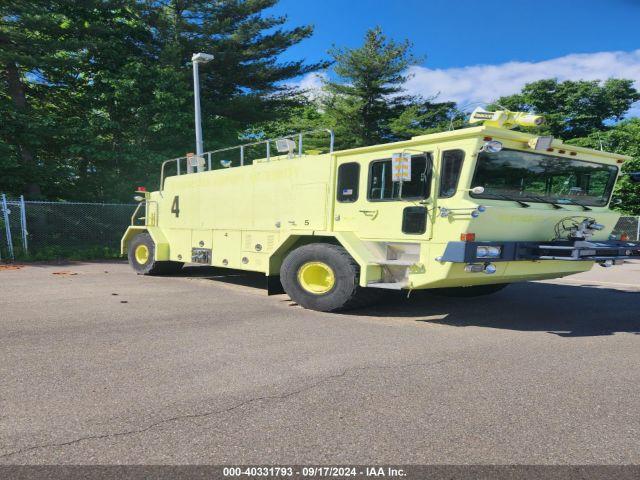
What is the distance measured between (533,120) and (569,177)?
3.38 feet


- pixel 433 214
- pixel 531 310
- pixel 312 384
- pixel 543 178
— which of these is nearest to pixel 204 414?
pixel 312 384

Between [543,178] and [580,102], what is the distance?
3701 centimetres

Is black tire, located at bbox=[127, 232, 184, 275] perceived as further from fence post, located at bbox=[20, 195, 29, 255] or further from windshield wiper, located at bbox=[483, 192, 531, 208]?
windshield wiper, located at bbox=[483, 192, 531, 208]

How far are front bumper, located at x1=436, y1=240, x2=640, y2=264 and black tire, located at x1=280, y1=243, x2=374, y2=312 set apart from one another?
4.49 ft

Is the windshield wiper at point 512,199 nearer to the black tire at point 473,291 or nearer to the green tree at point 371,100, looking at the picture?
the black tire at point 473,291

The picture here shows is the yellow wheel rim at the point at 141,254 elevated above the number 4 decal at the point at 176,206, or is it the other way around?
the number 4 decal at the point at 176,206

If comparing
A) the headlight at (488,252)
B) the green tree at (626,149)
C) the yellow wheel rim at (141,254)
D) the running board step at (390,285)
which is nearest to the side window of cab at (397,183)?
the headlight at (488,252)

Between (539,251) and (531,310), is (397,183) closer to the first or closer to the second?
(539,251)

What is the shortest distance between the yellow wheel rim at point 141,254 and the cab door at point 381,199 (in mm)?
6014

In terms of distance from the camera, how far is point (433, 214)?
20.4 feet

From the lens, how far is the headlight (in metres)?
5.85

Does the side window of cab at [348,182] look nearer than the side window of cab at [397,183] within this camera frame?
No

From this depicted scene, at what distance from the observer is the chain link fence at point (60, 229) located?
1431 centimetres

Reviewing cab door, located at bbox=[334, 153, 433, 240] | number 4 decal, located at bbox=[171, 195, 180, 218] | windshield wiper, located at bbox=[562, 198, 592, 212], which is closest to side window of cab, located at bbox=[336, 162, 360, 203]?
cab door, located at bbox=[334, 153, 433, 240]
